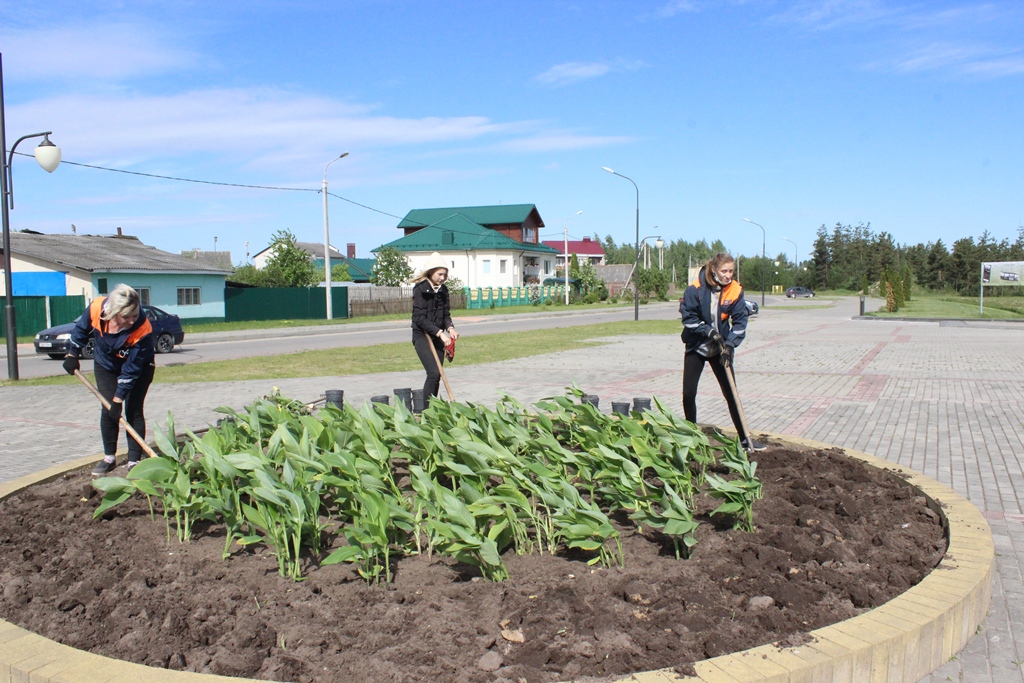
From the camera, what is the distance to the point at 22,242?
32.4 meters

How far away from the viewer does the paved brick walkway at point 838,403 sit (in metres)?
4.75

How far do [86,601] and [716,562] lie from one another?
8.43 ft

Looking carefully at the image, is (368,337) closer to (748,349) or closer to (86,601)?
(748,349)

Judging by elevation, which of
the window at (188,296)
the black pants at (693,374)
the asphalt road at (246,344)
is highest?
A: the window at (188,296)

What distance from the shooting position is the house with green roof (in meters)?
64.9

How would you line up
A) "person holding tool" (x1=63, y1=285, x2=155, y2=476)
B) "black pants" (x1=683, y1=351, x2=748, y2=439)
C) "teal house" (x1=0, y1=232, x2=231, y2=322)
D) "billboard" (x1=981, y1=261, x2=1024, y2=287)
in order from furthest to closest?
"billboard" (x1=981, y1=261, x2=1024, y2=287) < "teal house" (x1=0, y1=232, x2=231, y2=322) < "black pants" (x1=683, y1=351, x2=748, y2=439) < "person holding tool" (x1=63, y1=285, x2=155, y2=476)

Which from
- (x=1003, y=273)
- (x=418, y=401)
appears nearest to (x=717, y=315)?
(x=418, y=401)

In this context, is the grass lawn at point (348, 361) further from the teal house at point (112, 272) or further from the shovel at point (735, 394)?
the teal house at point (112, 272)

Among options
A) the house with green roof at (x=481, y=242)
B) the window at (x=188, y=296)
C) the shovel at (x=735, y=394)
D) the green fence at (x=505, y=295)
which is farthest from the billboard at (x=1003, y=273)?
the shovel at (x=735, y=394)

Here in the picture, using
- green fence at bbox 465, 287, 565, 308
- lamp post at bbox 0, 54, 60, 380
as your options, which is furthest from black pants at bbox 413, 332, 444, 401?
green fence at bbox 465, 287, 565, 308

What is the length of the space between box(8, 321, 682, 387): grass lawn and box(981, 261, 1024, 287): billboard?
26.3 m

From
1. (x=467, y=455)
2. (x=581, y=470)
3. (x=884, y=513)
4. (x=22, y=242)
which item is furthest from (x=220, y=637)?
(x=22, y=242)

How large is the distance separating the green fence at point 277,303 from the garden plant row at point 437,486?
112 feet

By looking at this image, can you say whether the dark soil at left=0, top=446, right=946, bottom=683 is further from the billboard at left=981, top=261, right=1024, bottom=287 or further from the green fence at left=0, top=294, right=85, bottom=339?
the billboard at left=981, top=261, right=1024, bottom=287
